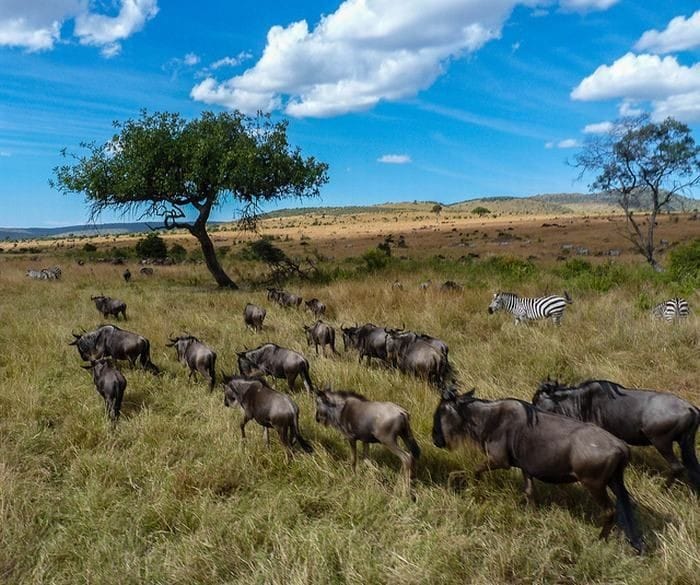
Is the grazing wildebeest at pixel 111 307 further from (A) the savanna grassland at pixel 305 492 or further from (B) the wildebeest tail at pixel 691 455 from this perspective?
(B) the wildebeest tail at pixel 691 455

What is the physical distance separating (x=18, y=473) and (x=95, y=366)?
89.9 inches

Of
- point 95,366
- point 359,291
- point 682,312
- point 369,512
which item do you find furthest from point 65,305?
point 682,312

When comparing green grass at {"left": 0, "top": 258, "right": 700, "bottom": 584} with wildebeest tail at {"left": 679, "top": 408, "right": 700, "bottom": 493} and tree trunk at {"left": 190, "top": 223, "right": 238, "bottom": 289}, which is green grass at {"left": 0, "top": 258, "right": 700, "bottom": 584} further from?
tree trunk at {"left": 190, "top": 223, "right": 238, "bottom": 289}

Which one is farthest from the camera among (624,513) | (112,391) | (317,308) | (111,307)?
(111,307)

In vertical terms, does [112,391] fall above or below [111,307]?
below

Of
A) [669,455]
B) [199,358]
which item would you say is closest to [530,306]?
[669,455]

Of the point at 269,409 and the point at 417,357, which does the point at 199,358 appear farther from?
the point at 417,357

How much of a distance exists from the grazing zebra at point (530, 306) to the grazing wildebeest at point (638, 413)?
20.5 ft

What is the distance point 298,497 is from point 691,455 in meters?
3.63

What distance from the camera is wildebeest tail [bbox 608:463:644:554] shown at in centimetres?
386

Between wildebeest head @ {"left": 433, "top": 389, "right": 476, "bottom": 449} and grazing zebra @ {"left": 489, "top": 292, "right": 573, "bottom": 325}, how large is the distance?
6981 mm

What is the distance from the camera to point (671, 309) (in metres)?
11.5

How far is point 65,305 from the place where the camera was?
16078 millimetres

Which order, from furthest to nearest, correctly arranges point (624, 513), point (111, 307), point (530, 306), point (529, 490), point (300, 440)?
1. point (111, 307)
2. point (530, 306)
3. point (300, 440)
4. point (529, 490)
5. point (624, 513)
